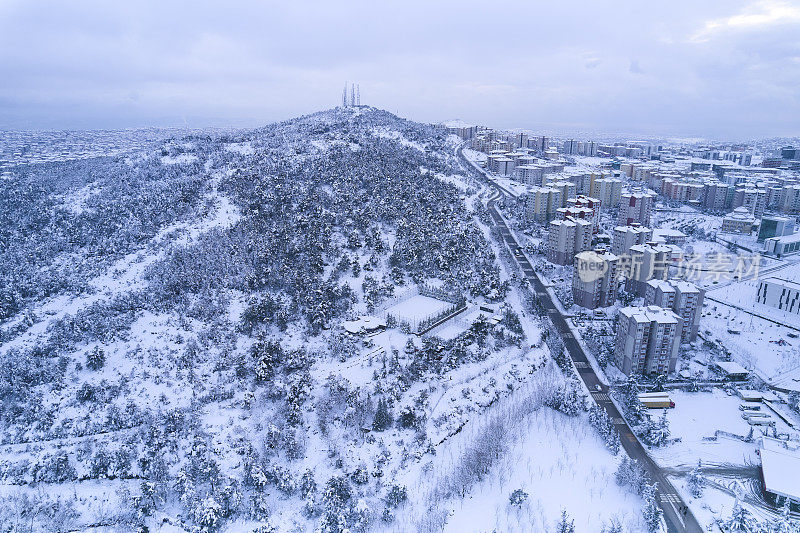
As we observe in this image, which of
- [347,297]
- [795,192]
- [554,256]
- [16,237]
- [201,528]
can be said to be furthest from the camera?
[795,192]

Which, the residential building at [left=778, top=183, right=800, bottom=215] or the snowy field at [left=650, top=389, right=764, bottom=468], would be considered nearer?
the snowy field at [left=650, top=389, right=764, bottom=468]

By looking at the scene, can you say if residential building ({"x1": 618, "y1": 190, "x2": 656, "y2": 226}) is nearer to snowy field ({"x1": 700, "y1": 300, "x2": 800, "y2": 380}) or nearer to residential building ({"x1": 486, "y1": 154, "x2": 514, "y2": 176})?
snowy field ({"x1": 700, "y1": 300, "x2": 800, "y2": 380})

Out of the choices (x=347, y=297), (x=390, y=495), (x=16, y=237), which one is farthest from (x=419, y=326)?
(x=16, y=237)

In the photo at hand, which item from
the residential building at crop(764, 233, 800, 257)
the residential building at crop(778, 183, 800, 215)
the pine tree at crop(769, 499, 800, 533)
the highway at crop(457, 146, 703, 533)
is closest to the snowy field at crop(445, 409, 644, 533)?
the highway at crop(457, 146, 703, 533)

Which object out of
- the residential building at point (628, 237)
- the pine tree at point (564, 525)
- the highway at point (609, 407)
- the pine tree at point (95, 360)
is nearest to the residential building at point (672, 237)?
the residential building at point (628, 237)

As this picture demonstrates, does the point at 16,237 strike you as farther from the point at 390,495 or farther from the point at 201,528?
the point at 390,495
